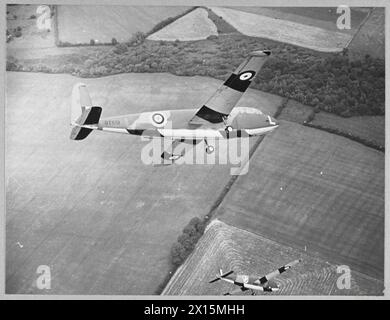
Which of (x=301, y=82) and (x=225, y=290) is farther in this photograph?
(x=301, y=82)

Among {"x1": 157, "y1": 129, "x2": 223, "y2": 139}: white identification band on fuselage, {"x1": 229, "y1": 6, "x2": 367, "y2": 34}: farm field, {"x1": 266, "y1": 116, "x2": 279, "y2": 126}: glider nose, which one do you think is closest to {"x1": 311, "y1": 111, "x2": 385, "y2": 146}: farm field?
Answer: {"x1": 266, "y1": 116, "x2": 279, "y2": 126}: glider nose

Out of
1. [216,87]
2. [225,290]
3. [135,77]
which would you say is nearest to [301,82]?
[216,87]

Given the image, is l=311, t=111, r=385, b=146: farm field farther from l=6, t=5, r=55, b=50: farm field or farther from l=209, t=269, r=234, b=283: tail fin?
l=6, t=5, r=55, b=50: farm field

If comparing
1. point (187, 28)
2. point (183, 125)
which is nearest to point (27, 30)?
point (187, 28)

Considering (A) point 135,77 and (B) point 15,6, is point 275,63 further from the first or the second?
(B) point 15,6

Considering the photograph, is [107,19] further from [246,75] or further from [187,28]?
[246,75]

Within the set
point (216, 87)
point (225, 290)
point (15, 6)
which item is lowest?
point (225, 290)

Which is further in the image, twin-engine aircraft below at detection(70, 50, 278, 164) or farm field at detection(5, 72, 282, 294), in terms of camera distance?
twin-engine aircraft below at detection(70, 50, 278, 164)
